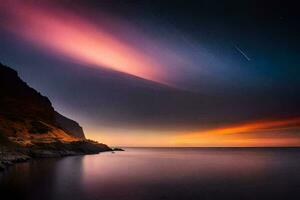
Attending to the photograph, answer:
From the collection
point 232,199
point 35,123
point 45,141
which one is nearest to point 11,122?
point 35,123

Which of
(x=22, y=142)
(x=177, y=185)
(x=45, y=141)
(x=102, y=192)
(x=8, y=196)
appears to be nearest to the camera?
(x=8, y=196)

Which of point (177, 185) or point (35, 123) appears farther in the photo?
point (35, 123)

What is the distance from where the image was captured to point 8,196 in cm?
4081

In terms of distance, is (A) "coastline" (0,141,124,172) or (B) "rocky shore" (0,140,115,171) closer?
(A) "coastline" (0,141,124,172)

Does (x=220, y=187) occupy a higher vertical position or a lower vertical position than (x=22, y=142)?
lower

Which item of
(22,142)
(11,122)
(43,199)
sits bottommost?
(43,199)

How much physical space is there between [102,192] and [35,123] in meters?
159

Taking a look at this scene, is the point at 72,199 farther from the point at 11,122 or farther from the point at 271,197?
the point at 11,122

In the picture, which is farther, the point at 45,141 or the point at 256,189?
the point at 45,141

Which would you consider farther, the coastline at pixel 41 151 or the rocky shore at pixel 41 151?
the rocky shore at pixel 41 151

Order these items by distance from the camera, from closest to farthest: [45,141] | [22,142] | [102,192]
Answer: [102,192], [22,142], [45,141]

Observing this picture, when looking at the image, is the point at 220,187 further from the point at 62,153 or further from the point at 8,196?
the point at 62,153

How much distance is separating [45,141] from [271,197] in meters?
137

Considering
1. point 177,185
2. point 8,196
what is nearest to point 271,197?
point 177,185
